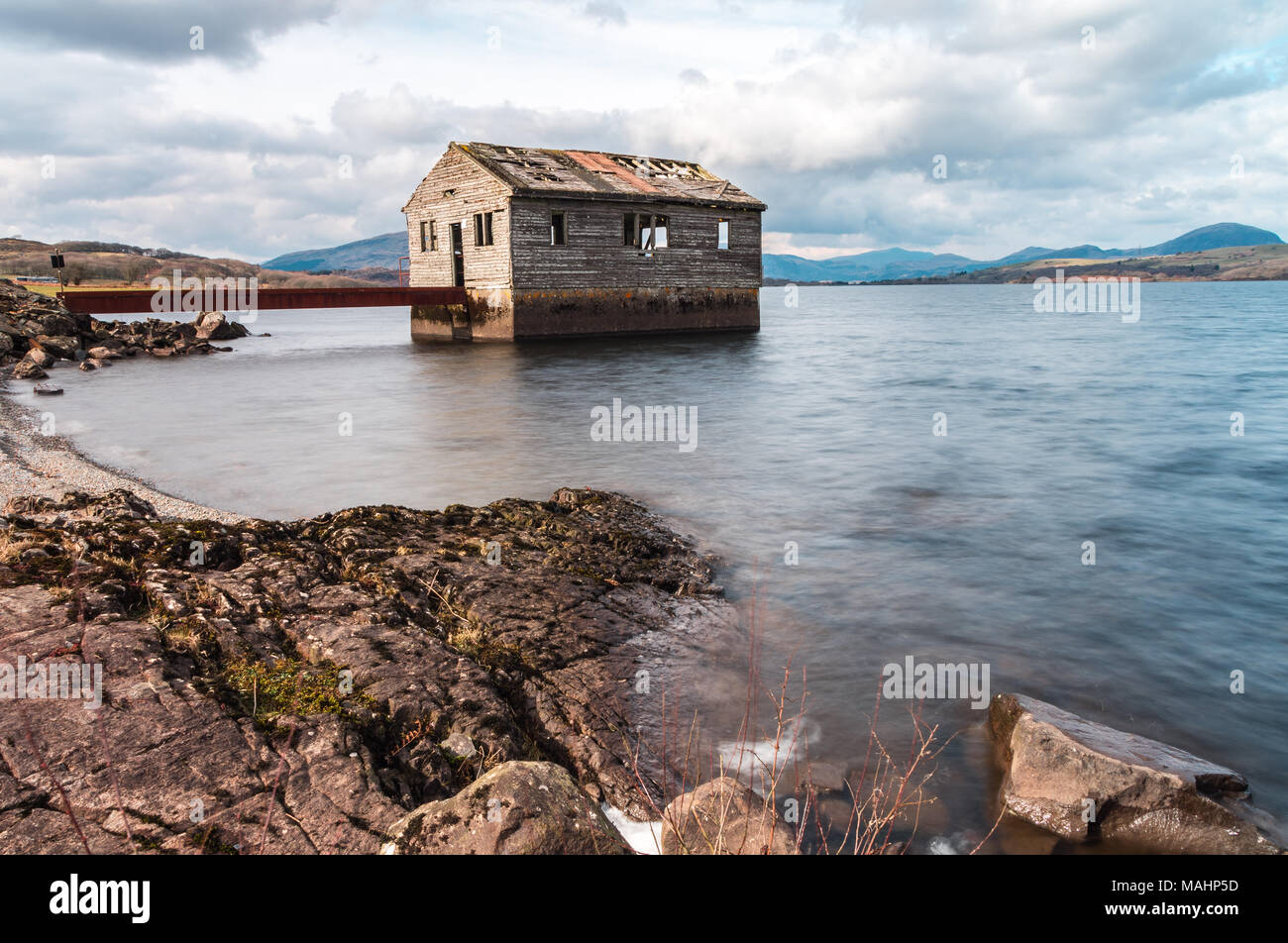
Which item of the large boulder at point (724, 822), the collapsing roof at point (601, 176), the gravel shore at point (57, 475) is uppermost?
the collapsing roof at point (601, 176)

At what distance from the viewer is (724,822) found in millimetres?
3662

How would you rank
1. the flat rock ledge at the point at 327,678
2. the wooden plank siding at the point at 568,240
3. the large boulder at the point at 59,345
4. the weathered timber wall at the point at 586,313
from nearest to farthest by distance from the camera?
the flat rock ledge at the point at 327,678 < the large boulder at the point at 59,345 < the wooden plank siding at the point at 568,240 < the weathered timber wall at the point at 586,313

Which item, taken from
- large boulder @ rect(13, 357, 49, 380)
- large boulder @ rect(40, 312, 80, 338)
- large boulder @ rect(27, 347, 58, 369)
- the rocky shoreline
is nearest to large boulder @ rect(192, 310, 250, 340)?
the rocky shoreline

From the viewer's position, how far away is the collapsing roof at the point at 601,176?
2939 centimetres

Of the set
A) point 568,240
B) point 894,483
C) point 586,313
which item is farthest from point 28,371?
point 894,483

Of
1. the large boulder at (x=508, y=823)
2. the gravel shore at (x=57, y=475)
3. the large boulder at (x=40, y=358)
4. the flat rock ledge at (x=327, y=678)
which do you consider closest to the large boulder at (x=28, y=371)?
the large boulder at (x=40, y=358)

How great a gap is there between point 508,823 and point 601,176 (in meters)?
32.4

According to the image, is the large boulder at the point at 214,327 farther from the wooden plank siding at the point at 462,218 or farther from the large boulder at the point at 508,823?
the large boulder at the point at 508,823

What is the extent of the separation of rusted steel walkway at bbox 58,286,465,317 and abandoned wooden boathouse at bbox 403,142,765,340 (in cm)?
338

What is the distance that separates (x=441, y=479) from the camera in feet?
40.5

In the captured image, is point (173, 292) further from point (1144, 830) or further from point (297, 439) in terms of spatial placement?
point (1144, 830)

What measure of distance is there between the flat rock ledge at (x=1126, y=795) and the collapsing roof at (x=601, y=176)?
26630 mm

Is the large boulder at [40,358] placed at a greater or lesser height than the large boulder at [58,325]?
lesser

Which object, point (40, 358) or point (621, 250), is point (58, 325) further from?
point (621, 250)
